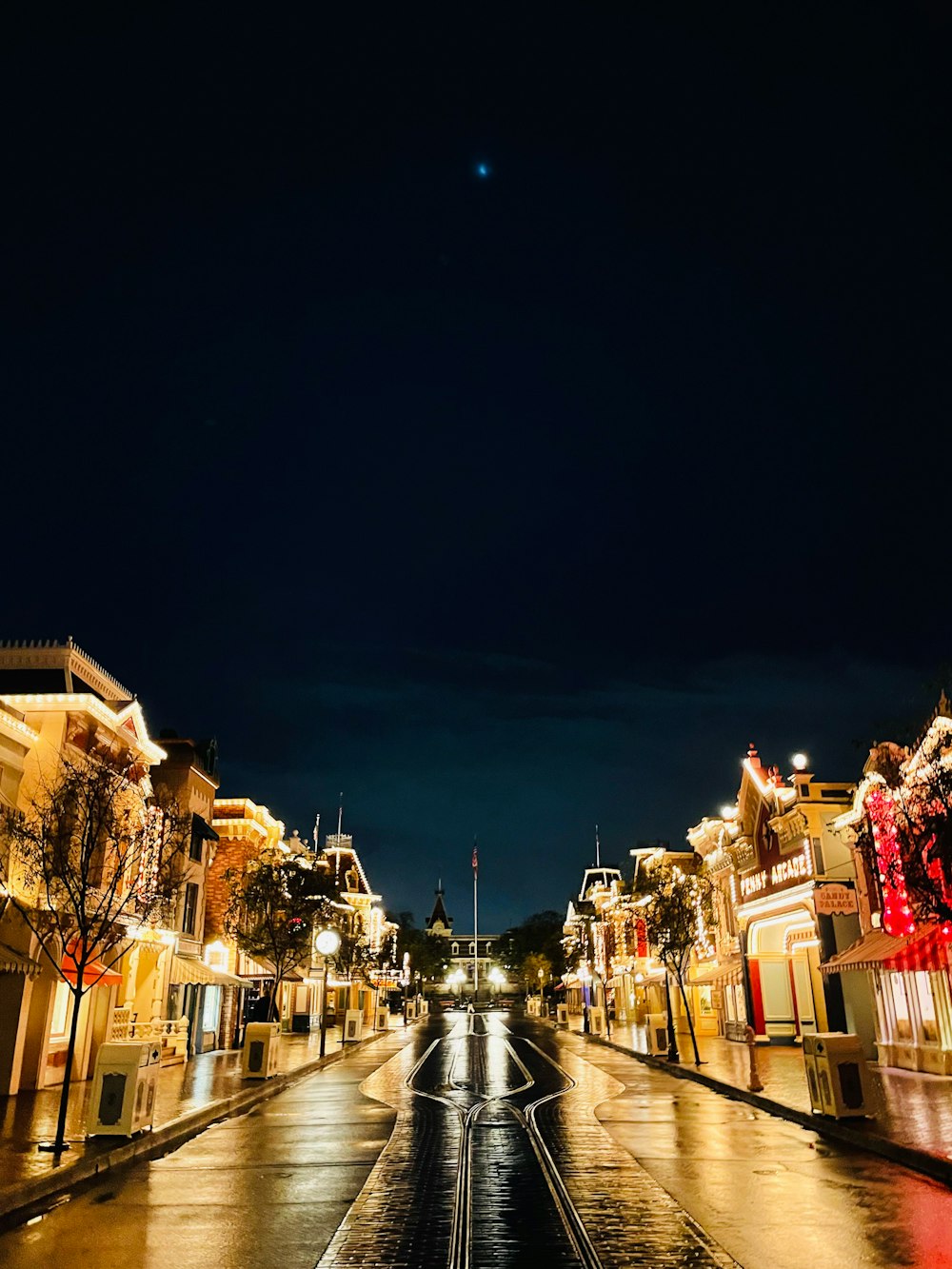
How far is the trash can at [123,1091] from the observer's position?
15570 mm

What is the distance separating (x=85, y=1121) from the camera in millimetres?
16641

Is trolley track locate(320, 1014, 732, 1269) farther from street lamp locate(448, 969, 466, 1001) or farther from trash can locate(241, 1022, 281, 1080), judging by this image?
street lamp locate(448, 969, 466, 1001)

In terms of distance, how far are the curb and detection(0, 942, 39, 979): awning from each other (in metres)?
5.32

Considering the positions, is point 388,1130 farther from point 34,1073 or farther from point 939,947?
point 939,947

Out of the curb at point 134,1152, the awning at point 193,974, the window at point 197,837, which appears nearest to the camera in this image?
the curb at point 134,1152

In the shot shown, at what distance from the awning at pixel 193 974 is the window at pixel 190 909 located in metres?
1.13

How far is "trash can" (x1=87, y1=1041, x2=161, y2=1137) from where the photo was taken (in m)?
15.6

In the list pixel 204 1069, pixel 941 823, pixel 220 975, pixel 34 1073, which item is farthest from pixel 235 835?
pixel 941 823

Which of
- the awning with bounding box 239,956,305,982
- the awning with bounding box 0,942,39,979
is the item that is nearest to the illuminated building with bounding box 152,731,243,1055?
the awning with bounding box 239,956,305,982

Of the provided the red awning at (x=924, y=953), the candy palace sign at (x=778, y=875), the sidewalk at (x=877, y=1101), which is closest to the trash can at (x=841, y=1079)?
the sidewalk at (x=877, y=1101)

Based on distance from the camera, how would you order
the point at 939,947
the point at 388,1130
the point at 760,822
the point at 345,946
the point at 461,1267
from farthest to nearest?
1. the point at 345,946
2. the point at 760,822
3. the point at 939,947
4. the point at 388,1130
5. the point at 461,1267

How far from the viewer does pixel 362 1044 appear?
157 ft

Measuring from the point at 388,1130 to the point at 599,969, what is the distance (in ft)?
242

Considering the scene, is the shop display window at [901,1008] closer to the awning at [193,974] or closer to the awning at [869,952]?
the awning at [869,952]
